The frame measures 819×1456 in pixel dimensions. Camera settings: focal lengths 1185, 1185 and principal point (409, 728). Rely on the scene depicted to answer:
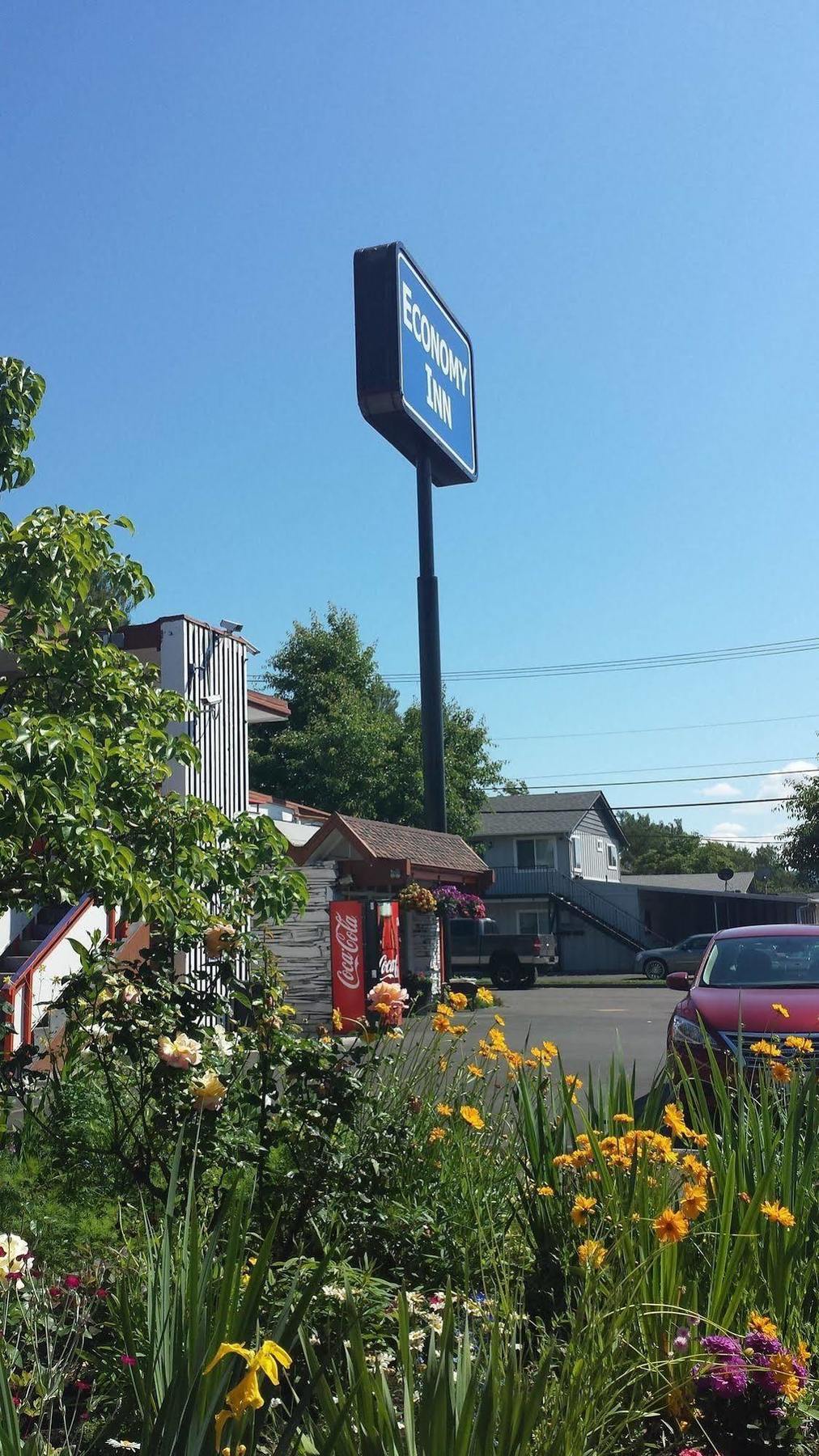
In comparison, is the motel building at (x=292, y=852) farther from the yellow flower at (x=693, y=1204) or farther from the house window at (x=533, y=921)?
the house window at (x=533, y=921)

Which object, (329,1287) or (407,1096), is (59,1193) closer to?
(407,1096)

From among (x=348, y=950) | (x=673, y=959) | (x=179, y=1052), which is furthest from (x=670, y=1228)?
(x=673, y=959)

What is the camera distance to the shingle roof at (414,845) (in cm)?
2030

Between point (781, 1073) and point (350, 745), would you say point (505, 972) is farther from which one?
point (781, 1073)

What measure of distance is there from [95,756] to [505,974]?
95.8 feet

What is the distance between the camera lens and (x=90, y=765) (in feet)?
16.6

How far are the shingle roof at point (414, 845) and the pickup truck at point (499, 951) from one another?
27.0 feet

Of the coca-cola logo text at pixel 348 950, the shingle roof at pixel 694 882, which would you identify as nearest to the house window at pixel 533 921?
the shingle roof at pixel 694 882

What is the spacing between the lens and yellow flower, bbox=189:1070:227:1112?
3924 mm

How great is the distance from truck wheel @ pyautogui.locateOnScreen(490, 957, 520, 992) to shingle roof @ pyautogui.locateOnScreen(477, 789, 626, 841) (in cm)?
1768

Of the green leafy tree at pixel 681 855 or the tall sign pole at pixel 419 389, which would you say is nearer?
the tall sign pole at pixel 419 389

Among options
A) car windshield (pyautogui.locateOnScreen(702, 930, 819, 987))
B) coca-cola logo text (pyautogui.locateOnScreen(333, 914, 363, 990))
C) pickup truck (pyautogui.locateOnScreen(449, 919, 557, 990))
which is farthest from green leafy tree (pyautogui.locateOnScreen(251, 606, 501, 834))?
car windshield (pyautogui.locateOnScreen(702, 930, 819, 987))

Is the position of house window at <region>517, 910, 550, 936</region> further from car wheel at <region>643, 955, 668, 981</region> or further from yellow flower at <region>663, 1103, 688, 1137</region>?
yellow flower at <region>663, 1103, 688, 1137</region>

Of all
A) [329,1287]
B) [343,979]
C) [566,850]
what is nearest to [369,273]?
[343,979]
